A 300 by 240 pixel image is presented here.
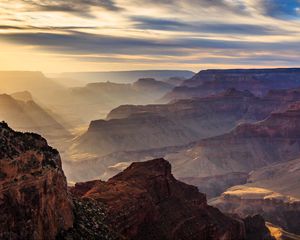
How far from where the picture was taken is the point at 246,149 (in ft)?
563

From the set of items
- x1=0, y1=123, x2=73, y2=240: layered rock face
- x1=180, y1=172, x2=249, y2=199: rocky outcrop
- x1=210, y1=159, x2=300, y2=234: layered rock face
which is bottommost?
x1=180, y1=172, x2=249, y2=199: rocky outcrop

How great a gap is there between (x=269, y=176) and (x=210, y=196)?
1953 centimetres

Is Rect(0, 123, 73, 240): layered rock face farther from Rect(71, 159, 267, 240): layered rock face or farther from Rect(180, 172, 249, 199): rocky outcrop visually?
Rect(180, 172, 249, 199): rocky outcrop

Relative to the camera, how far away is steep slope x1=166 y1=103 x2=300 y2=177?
162 metres

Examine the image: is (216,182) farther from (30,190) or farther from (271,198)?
(30,190)

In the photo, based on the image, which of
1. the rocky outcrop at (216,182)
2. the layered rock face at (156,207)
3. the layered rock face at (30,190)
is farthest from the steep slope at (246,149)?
the layered rock face at (30,190)

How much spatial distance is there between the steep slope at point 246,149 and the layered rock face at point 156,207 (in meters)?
94.4

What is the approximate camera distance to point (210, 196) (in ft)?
433

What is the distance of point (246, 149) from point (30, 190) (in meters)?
143

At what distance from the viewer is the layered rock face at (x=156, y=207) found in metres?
49.9

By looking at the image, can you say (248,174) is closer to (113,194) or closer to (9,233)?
(113,194)

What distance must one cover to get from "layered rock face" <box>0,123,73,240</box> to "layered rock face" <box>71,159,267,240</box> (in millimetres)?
10875

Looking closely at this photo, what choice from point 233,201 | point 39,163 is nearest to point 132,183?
point 39,163

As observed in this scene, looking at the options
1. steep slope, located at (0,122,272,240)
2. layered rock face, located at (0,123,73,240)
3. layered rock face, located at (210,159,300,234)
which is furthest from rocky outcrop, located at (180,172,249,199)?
layered rock face, located at (0,123,73,240)
